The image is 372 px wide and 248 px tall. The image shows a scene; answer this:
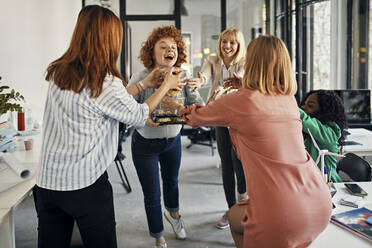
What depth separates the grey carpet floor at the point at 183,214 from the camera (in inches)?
107

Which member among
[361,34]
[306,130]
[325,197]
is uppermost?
[361,34]

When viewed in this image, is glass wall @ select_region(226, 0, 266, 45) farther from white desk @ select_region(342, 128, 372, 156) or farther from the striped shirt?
the striped shirt

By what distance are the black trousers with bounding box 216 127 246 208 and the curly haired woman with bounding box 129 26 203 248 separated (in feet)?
1.36

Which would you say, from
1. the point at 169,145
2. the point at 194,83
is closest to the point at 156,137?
the point at 169,145

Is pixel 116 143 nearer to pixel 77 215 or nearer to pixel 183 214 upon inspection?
pixel 77 215

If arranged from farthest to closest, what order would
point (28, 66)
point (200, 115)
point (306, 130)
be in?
point (28, 66) → point (306, 130) → point (200, 115)

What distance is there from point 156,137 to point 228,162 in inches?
30.0

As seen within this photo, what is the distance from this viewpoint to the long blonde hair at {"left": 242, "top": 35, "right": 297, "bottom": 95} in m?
1.52

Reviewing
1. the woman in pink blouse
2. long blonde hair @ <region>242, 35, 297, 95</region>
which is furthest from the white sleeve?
long blonde hair @ <region>242, 35, 297, 95</region>

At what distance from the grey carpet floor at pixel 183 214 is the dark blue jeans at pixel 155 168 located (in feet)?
1.21

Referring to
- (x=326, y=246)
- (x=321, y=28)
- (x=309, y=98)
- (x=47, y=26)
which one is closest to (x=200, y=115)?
(x=326, y=246)

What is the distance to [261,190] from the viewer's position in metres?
1.45

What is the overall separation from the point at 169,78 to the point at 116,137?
1.49 feet

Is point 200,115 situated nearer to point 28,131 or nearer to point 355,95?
point 28,131
